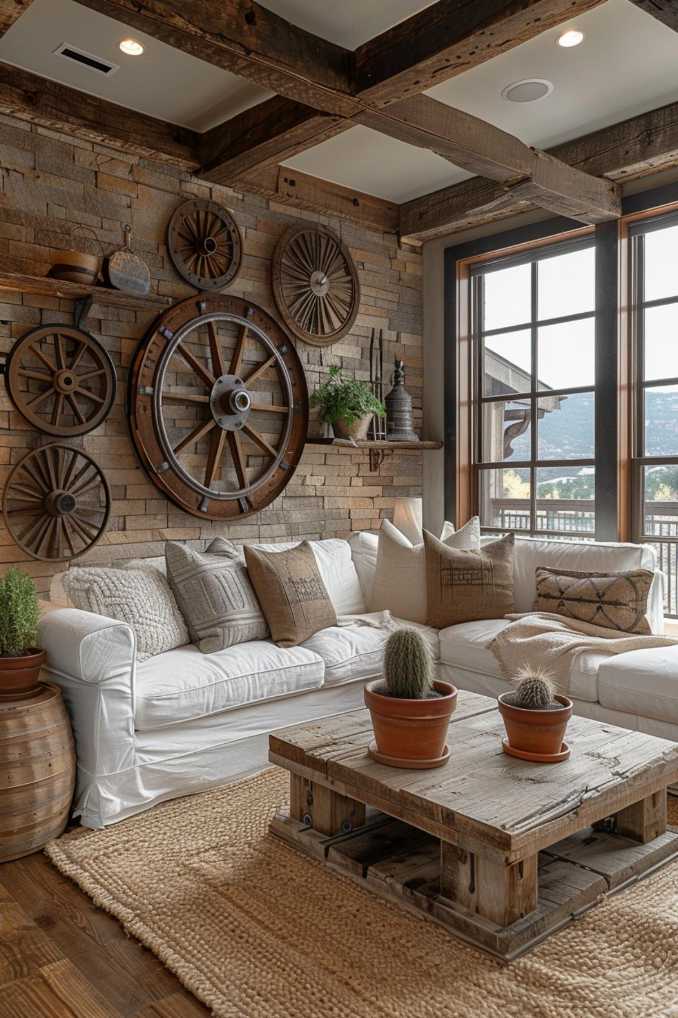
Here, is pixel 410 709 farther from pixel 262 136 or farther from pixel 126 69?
pixel 126 69

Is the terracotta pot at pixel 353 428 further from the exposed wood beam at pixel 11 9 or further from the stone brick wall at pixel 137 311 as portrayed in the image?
the exposed wood beam at pixel 11 9

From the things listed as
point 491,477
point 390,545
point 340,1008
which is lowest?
point 340,1008

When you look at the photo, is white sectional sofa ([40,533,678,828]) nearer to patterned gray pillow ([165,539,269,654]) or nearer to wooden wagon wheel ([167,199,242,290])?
patterned gray pillow ([165,539,269,654])

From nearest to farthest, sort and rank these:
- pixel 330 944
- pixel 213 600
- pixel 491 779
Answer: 1. pixel 330 944
2. pixel 491 779
3. pixel 213 600

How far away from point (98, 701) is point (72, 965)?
844mm

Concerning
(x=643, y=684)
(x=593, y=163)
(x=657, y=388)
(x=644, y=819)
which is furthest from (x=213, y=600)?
(x=593, y=163)

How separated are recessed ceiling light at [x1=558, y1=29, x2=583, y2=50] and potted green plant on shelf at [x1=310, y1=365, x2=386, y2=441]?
6.37ft

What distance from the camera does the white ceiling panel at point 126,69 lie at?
2900mm

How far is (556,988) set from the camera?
1.77 metres

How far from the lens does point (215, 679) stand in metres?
2.90

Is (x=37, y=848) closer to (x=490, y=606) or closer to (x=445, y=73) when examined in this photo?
(x=490, y=606)

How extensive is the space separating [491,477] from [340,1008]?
139 inches

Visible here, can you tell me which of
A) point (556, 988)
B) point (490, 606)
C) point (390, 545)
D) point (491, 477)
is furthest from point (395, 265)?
point (556, 988)

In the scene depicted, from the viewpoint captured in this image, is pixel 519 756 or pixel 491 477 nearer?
pixel 519 756
